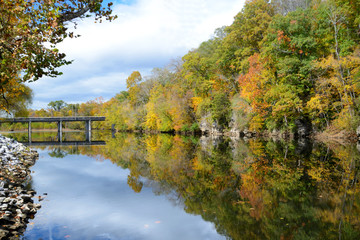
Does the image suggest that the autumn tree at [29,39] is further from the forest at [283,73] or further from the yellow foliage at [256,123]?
the yellow foliage at [256,123]

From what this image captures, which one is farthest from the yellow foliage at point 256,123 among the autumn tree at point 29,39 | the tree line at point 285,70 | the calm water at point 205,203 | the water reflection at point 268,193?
the autumn tree at point 29,39

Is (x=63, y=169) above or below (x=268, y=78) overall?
below

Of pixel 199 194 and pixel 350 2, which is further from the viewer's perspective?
pixel 350 2

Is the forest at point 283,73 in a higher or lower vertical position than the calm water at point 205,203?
higher

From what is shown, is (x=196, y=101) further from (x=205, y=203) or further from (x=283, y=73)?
(x=205, y=203)

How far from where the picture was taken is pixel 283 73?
26531 millimetres

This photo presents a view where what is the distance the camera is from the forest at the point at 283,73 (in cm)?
2431

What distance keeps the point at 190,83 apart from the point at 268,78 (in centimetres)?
1738

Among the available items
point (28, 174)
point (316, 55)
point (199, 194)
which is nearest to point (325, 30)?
point (316, 55)

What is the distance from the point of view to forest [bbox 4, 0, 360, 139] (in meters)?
24.3

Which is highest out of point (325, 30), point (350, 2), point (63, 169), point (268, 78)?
point (350, 2)

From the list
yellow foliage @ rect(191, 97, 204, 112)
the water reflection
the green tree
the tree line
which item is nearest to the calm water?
the water reflection

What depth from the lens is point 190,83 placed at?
4431 centimetres

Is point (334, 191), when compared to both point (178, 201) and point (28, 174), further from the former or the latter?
point (28, 174)
